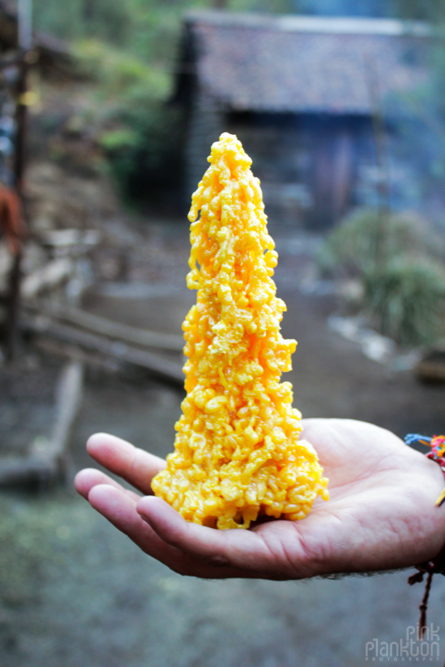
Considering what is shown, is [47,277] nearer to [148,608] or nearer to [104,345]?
[104,345]

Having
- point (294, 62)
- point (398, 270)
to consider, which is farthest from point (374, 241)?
point (294, 62)

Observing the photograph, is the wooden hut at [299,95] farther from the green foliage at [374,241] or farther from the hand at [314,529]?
the hand at [314,529]

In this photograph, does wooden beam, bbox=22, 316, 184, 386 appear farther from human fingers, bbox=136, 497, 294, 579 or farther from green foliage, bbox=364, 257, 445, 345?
human fingers, bbox=136, 497, 294, 579


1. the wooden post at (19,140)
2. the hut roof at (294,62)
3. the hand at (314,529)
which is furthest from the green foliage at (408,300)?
the hand at (314,529)

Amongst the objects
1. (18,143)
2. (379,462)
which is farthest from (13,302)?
(379,462)

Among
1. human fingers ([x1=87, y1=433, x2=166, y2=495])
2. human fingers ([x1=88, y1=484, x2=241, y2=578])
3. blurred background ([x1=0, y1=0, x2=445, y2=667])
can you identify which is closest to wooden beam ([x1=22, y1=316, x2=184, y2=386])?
blurred background ([x1=0, y1=0, x2=445, y2=667])
